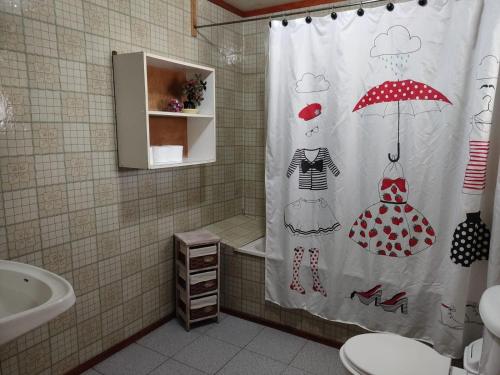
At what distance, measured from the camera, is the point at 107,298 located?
7.28ft

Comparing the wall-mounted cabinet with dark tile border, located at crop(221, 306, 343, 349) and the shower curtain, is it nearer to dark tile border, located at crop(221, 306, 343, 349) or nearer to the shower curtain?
the shower curtain

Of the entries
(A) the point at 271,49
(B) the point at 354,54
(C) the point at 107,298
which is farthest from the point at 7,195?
(B) the point at 354,54

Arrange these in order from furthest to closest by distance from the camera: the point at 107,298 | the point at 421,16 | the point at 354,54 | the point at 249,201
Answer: the point at 249,201 < the point at 107,298 < the point at 354,54 < the point at 421,16

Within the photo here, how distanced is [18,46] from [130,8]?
0.73 m

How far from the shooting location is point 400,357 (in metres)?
1.60

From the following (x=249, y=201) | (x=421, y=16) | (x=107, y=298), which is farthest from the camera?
(x=249, y=201)

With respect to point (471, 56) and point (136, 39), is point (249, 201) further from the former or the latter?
point (471, 56)

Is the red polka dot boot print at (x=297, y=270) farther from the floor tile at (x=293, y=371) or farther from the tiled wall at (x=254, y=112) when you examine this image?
the tiled wall at (x=254, y=112)

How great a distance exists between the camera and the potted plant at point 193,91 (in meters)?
2.47

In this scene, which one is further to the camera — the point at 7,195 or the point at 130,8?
the point at 130,8

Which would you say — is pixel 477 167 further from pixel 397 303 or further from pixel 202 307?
pixel 202 307

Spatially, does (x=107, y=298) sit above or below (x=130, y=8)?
below

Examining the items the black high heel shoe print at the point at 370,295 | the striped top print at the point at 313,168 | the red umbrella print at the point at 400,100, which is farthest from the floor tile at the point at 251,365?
the red umbrella print at the point at 400,100

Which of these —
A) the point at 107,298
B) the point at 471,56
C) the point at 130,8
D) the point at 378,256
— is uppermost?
the point at 130,8
